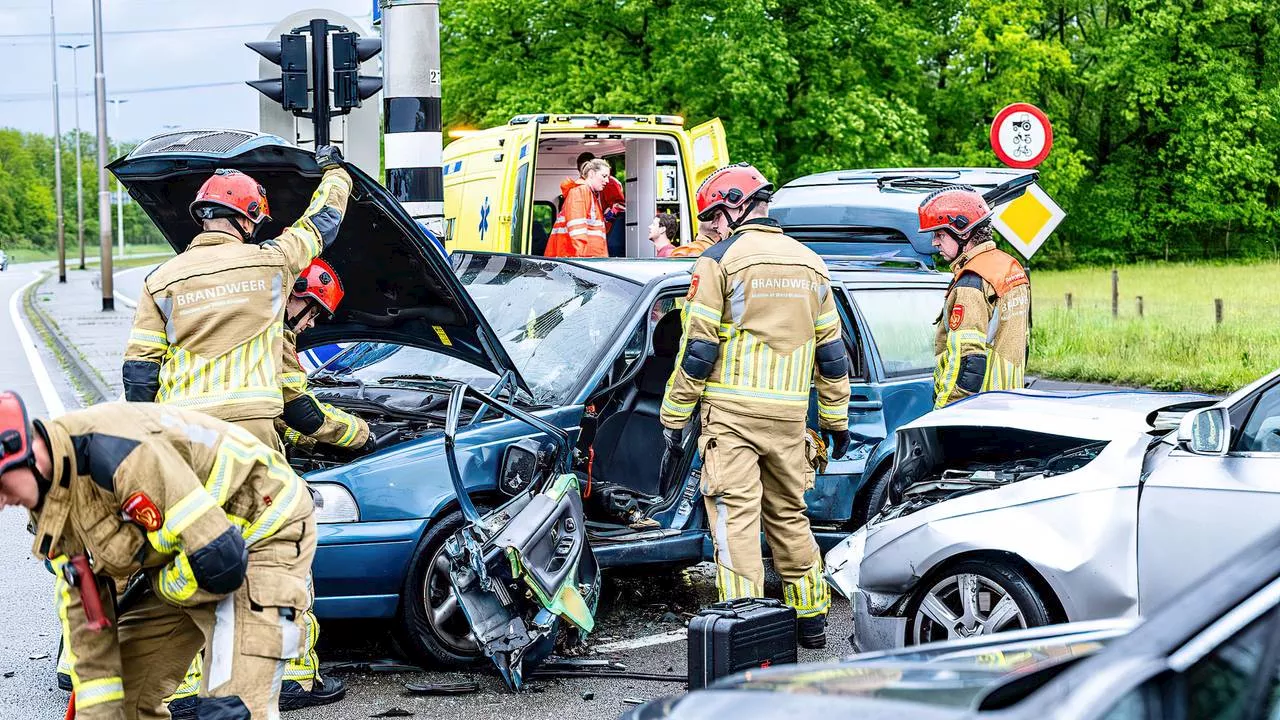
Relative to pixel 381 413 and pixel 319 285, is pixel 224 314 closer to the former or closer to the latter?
pixel 319 285

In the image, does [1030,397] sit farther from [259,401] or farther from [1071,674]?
[1071,674]

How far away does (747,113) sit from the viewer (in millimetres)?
28609

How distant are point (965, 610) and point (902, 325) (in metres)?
2.70

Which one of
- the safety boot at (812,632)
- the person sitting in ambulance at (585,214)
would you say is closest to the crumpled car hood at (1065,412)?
the safety boot at (812,632)

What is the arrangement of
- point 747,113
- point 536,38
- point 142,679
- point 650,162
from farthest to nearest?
point 536,38 → point 747,113 → point 650,162 → point 142,679

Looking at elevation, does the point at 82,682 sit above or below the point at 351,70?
below

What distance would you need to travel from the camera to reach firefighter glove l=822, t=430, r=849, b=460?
20.2 ft

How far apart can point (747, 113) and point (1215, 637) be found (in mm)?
27065

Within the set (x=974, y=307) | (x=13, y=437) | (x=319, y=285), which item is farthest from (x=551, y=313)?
(x=13, y=437)

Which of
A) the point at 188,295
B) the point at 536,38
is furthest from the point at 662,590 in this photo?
the point at 536,38

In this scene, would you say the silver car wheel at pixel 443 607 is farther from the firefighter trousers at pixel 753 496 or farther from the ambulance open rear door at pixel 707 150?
the ambulance open rear door at pixel 707 150

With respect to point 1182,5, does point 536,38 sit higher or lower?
lower

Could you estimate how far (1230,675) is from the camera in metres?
2.17

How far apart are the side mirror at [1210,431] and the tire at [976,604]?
0.78 m
